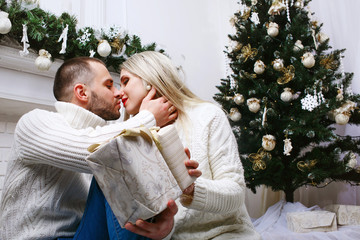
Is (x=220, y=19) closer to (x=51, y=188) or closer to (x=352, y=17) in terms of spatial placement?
(x=352, y=17)

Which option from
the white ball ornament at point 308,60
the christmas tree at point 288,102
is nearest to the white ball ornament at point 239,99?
the christmas tree at point 288,102

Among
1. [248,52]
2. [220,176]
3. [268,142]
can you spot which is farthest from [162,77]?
[248,52]

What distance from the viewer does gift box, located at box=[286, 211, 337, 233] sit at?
1.89 metres

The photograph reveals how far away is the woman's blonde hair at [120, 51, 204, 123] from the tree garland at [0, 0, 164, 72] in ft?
1.57

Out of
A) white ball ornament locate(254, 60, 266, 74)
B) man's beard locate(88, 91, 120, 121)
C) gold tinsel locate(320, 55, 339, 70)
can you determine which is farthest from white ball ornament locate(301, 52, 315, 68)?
man's beard locate(88, 91, 120, 121)

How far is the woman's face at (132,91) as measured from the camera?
137 cm

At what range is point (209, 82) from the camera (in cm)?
304

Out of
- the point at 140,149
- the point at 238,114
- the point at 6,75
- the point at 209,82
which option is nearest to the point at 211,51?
the point at 209,82

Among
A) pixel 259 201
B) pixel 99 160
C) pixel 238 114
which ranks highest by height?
pixel 99 160

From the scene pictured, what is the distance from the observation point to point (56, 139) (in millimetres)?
910

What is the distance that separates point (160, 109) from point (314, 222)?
1223 mm

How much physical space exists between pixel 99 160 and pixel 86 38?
1292mm

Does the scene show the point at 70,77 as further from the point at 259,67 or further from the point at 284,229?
the point at 284,229

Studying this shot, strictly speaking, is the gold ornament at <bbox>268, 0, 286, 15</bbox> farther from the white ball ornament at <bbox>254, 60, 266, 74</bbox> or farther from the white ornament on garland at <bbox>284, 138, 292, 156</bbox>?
the white ornament on garland at <bbox>284, 138, 292, 156</bbox>
